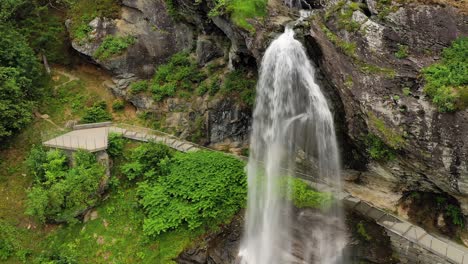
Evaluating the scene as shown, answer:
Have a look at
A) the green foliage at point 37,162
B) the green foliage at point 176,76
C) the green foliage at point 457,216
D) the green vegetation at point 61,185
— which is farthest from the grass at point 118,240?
the green foliage at point 457,216

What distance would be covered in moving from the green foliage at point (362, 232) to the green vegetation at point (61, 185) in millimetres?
10263

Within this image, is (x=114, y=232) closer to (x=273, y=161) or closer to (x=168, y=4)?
(x=273, y=161)

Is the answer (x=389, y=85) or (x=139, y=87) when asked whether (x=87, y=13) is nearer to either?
(x=139, y=87)

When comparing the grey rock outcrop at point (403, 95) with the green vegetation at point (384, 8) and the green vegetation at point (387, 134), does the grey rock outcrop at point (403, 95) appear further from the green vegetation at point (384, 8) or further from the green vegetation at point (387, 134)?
the green vegetation at point (384, 8)

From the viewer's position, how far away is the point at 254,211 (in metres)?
13.4

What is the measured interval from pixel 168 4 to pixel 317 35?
1092 centimetres

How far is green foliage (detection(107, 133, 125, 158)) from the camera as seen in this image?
627 inches

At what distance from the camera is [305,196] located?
12.5 metres

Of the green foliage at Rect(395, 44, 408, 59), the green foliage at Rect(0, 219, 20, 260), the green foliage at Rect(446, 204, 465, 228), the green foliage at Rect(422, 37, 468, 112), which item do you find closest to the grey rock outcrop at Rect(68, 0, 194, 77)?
the green foliage at Rect(0, 219, 20, 260)

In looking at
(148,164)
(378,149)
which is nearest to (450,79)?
(378,149)

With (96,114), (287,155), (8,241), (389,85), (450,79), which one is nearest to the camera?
(450,79)

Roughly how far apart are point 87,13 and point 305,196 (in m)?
16.6

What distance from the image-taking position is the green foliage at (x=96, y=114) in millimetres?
18373

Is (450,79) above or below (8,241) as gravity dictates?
above
